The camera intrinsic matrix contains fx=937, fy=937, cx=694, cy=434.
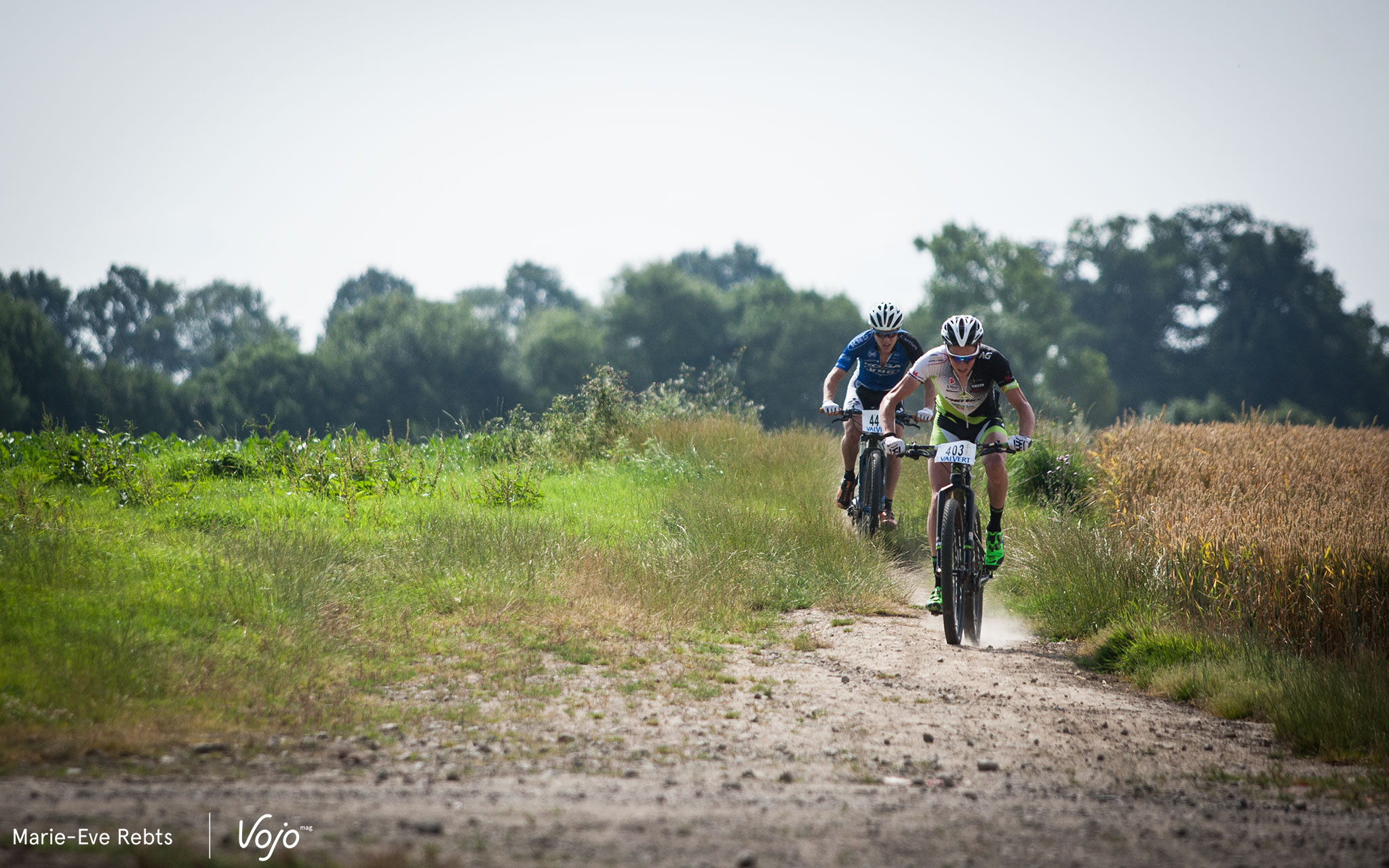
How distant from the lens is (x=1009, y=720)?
17.1ft

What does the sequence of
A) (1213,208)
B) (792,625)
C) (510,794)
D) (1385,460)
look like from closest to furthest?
(510,794) < (792,625) < (1385,460) < (1213,208)

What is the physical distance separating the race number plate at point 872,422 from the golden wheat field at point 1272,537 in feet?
8.71

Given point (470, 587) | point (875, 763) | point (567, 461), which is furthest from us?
point (567, 461)

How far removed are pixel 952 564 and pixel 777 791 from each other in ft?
12.3

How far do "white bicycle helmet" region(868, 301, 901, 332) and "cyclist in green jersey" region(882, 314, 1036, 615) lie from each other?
235 centimetres

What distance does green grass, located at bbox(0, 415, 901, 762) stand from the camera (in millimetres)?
4820

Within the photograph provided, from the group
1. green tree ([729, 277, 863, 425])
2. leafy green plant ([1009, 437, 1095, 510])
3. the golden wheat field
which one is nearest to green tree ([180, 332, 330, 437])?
green tree ([729, 277, 863, 425])

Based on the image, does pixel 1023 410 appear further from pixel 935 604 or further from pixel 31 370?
pixel 31 370

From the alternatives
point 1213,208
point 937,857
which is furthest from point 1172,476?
point 1213,208

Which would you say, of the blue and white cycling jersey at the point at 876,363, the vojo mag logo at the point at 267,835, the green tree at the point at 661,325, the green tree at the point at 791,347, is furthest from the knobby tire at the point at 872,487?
the green tree at the point at 661,325

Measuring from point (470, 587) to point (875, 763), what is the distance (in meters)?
3.90

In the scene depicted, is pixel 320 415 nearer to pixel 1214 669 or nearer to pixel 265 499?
pixel 265 499

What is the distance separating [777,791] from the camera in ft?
12.6
